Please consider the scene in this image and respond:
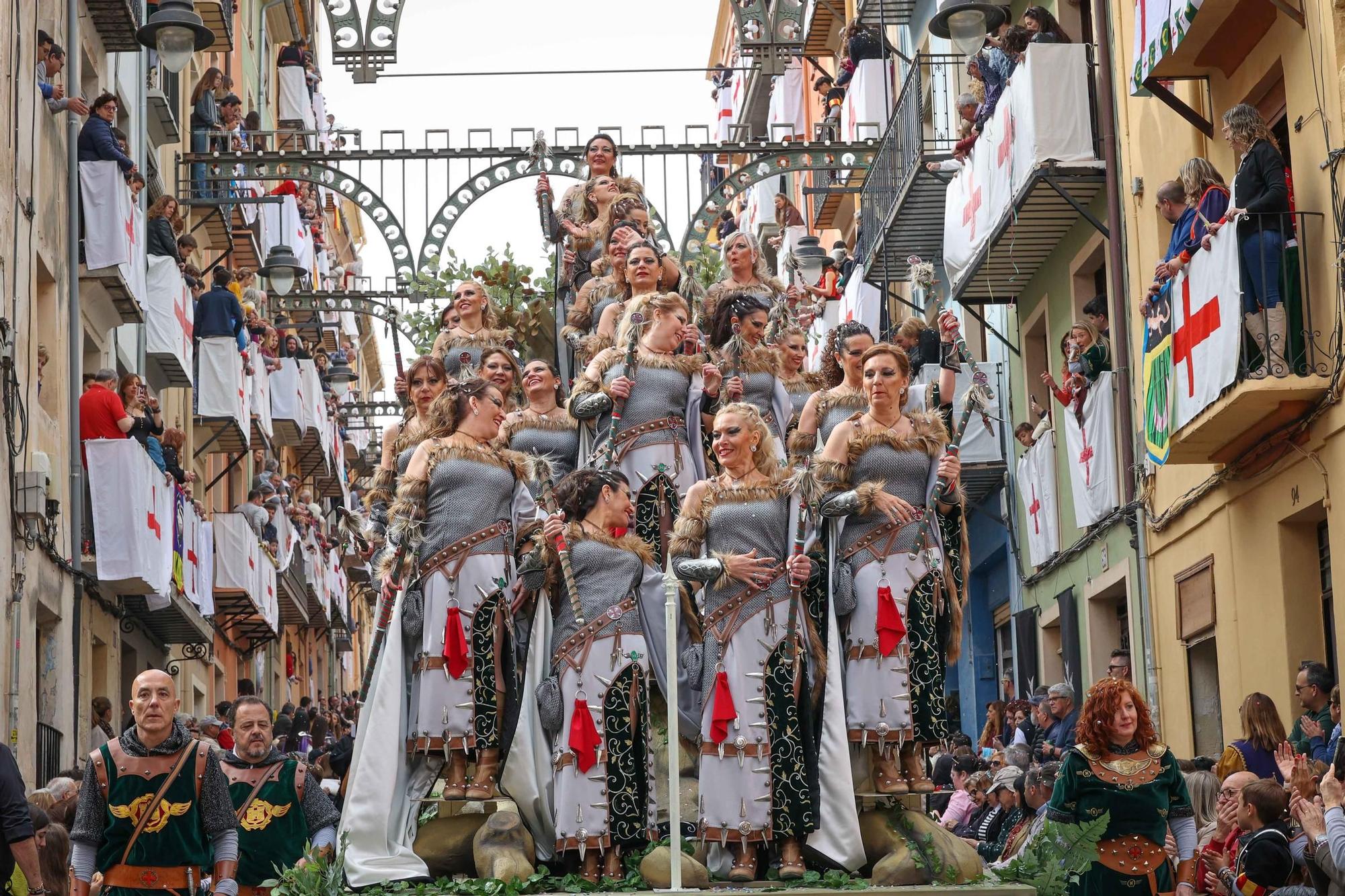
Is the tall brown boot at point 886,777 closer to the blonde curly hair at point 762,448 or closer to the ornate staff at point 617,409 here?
the blonde curly hair at point 762,448

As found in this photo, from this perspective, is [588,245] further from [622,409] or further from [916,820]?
[916,820]

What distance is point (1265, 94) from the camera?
16531 mm

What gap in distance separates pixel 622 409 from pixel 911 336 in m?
1.79

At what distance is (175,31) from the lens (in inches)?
854

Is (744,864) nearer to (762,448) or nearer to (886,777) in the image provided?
(886,777)

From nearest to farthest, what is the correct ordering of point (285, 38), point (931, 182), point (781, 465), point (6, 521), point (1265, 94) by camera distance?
point (781, 465) < point (1265, 94) < point (6, 521) < point (931, 182) < point (285, 38)

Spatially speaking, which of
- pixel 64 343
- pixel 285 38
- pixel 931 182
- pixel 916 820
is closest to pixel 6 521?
pixel 64 343

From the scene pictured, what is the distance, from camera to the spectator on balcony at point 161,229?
2456cm

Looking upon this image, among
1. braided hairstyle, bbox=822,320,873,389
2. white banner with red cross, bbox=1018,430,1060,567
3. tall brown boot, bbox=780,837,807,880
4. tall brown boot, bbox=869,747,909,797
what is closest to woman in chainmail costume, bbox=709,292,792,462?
braided hairstyle, bbox=822,320,873,389

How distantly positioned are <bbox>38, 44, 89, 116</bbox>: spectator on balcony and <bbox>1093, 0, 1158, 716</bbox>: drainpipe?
9.09 metres

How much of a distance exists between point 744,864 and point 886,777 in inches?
38.5

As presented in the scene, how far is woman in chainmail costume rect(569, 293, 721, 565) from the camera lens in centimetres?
1349

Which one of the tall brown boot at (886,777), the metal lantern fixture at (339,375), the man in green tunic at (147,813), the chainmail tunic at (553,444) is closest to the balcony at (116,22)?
the chainmail tunic at (553,444)

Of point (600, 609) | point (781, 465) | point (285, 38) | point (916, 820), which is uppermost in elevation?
point (285, 38)
